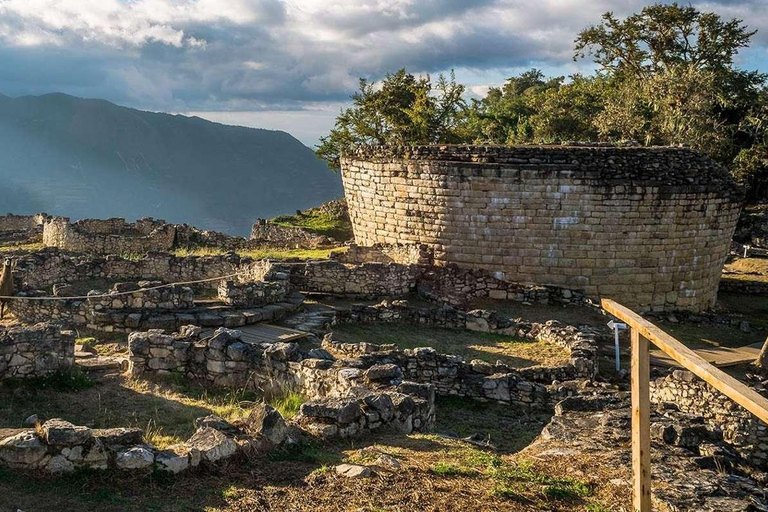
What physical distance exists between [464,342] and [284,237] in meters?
18.0

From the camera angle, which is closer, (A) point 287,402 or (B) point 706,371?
(B) point 706,371

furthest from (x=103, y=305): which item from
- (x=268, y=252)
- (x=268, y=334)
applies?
(x=268, y=252)

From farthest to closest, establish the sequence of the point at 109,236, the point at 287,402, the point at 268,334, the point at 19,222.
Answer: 1. the point at 19,222
2. the point at 109,236
3. the point at 268,334
4. the point at 287,402

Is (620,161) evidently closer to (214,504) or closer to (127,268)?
(127,268)

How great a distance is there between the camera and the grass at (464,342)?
1481 centimetres

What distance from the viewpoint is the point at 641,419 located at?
21.1 feet

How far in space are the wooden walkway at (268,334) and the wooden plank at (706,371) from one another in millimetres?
8687

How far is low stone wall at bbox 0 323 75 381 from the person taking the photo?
34.7 feet

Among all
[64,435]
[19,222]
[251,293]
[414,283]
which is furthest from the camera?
[19,222]

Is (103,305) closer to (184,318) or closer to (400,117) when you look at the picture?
(184,318)

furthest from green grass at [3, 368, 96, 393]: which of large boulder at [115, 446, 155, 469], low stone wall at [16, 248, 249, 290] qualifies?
low stone wall at [16, 248, 249, 290]

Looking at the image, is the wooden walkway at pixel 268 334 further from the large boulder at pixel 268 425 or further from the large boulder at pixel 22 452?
the large boulder at pixel 22 452

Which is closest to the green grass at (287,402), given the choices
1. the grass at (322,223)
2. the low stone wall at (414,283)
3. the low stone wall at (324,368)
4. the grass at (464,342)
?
the low stone wall at (324,368)

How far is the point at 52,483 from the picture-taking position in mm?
6699
